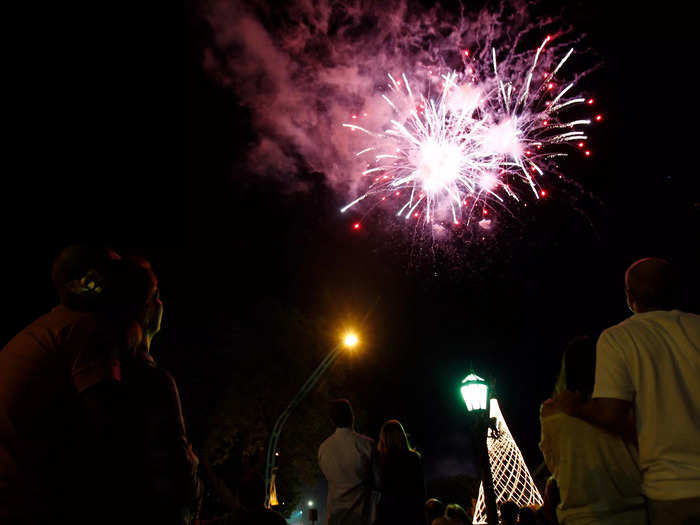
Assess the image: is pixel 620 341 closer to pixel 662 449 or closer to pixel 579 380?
pixel 662 449

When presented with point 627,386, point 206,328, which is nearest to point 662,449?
point 627,386

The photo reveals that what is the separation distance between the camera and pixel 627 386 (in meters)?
2.71

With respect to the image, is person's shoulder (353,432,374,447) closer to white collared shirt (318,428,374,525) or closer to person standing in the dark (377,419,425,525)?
white collared shirt (318,428,374,525)

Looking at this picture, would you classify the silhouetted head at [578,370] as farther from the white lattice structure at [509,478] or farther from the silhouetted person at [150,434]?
the white lattice structure at [509,478]

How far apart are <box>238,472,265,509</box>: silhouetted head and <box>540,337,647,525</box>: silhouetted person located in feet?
7.54

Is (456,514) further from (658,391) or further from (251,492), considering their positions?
(658,391)

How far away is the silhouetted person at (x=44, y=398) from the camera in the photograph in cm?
220

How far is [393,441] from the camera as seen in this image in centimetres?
569

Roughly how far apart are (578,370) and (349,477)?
9.31 ft

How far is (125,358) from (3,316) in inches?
446

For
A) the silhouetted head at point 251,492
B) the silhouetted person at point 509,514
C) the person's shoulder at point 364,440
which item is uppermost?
the person's shoulder at point 364,440

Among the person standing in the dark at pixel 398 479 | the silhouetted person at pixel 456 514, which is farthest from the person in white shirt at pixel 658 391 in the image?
the silhouetted person at pixel 456 514

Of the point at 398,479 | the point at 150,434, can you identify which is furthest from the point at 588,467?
the point at 398,479

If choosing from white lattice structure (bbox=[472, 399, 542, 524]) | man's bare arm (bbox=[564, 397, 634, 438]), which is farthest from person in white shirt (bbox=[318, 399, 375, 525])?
white lattice structure (bbox=[472, 399, 542, 524])
